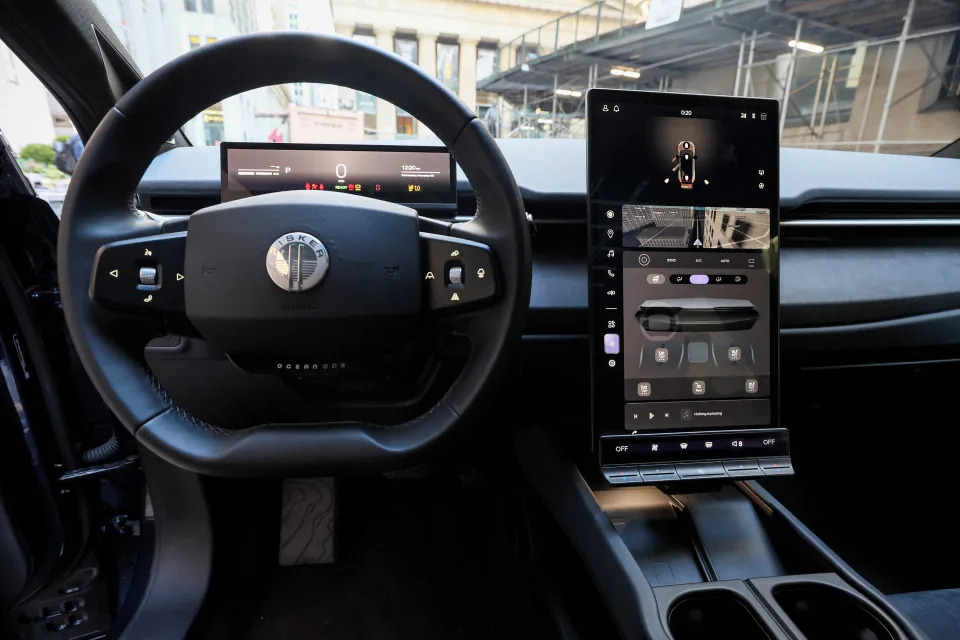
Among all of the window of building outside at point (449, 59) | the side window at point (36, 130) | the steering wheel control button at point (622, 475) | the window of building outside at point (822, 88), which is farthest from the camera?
the window of building outside at point (822, 88)

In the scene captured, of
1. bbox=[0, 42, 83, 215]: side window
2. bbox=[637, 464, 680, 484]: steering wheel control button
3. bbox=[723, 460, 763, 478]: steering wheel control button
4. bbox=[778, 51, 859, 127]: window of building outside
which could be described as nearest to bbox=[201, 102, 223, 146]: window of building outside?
bbox=[0, 42, 83, 215]: side window

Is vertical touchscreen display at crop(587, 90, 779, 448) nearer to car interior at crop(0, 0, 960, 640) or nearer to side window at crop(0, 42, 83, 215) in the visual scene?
car interior at crop(0, 0, 960, 640)

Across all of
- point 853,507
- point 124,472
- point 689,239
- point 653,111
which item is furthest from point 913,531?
point 124,472

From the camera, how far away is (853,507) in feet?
4.65

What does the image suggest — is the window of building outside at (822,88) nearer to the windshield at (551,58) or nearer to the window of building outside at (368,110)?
the windshield at (551,58)

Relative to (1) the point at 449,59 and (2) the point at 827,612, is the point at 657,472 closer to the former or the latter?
(2) the point at 827,612

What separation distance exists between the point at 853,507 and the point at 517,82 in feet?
4.52

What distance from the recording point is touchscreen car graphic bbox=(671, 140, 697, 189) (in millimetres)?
811

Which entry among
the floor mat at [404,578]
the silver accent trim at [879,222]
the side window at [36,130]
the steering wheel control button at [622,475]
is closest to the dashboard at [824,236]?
the silver accent trim at [879,222]

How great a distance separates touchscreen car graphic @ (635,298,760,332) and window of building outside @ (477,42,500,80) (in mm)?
638

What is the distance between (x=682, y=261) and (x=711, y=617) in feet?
1.53

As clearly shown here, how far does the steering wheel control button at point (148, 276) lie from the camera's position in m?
0.65

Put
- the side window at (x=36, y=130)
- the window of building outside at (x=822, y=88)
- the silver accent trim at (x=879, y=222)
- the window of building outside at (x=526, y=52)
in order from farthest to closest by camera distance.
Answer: the window of building outside at (x=822, y=88) → the window of building outside at (x=526, y=52) → the silver accent trim at (x=879, y=222) → the side window at (x=36, y=130)

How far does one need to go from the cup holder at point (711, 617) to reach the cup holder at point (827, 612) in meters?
0.04
